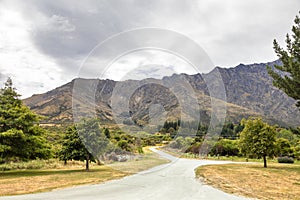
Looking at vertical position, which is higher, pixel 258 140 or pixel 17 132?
pixel 17 132

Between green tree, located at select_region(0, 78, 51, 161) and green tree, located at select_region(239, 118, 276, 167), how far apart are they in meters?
18.7

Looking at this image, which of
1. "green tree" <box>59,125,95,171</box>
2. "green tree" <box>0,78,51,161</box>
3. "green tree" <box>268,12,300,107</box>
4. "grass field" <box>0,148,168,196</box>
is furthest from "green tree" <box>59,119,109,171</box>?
"green tree" <box>268,12,300,107</box>

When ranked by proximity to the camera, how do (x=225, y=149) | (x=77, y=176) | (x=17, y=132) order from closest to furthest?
(x=77, y=176) < (x=17, y=132) < (x=225, y=149)

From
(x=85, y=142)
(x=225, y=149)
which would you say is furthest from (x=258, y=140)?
(x=225, y=149)

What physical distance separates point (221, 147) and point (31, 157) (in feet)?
113

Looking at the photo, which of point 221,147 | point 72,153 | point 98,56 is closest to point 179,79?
point 98,56

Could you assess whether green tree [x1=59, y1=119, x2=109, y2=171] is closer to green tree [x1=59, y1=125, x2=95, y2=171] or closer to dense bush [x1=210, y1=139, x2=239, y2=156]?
green tree [x1=59, y1=125, x2=95, y2=171]

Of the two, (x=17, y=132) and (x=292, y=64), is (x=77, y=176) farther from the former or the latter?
(x=292, y=64)

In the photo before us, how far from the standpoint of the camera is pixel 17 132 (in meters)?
17.1

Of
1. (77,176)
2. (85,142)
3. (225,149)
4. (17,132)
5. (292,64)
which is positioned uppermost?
(292,64)

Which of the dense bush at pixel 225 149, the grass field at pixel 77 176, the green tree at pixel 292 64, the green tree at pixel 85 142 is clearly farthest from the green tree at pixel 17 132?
the dense bush at pixel 225 149

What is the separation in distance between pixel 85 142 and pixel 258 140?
664 inches

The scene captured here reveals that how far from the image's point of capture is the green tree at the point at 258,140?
24.6 meters

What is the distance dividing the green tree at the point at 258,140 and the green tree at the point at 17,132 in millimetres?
18731
